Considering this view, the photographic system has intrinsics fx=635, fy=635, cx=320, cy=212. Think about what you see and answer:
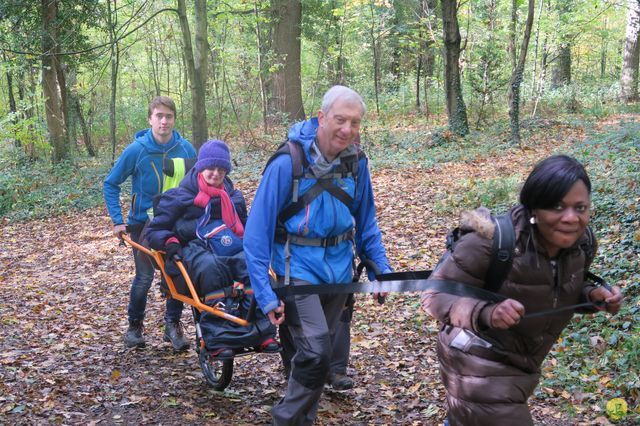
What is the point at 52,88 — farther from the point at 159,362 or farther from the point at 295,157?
the point at 295,157

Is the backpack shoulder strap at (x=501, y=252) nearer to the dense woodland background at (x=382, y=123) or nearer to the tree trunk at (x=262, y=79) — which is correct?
the dense woodland background at (x=382, y=123)

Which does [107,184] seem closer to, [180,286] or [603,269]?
[180,286]

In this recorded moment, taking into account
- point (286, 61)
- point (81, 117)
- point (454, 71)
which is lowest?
point (81, 117)

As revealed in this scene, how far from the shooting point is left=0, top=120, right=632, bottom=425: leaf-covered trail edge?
5.23 metres

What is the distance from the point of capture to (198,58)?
15.9 meters

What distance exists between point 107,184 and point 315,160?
3.42 m

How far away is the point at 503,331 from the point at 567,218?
Answer: 59cm

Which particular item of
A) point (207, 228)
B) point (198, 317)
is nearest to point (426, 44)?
point (207, 228)

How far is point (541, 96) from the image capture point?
23.5m

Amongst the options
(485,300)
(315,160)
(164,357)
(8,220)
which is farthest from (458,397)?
(8,220)

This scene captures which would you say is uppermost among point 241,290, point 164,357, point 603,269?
point 241,290

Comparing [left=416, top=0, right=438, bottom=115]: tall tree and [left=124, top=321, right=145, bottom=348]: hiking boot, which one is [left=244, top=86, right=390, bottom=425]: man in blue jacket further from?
[left=416, top=0, right=438, bottom=115]: tall tree

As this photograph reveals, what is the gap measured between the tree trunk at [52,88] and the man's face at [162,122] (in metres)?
14.8

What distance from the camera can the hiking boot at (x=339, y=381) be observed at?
217 inches
